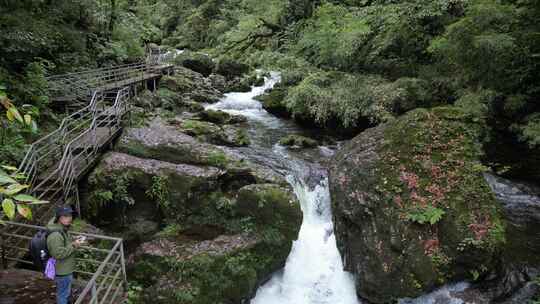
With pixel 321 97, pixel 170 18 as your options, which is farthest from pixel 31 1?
pixel 170 18

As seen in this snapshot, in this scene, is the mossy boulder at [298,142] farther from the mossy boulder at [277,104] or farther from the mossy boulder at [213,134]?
the mossy boulder at [277,104]

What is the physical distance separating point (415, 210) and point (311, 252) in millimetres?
3045

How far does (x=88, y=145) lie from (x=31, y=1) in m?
9.49

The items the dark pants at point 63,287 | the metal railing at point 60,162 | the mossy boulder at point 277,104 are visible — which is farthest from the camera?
the mossy boulder at point 277,104

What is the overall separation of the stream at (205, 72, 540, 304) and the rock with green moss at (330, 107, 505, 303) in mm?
348

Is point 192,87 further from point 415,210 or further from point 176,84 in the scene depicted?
point 415,210

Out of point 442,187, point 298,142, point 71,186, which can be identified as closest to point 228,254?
point 71,186

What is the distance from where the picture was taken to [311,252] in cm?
962

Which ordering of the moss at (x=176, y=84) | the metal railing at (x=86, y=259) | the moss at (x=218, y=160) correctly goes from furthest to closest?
1. the moss at (x=176, y=84)
2. the moss at (x=218, y=160)
3. the metal railing at (x=86, y=259)

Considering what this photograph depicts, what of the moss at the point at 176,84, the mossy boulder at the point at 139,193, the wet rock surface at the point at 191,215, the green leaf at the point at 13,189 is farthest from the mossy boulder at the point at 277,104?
the green leaf at the point at 13,189

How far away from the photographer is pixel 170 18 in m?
51.7

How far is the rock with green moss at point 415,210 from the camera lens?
7.50 meters

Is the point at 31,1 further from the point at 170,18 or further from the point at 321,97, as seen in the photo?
the point at 170,18

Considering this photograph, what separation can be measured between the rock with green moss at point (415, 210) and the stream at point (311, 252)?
0.35 meters
